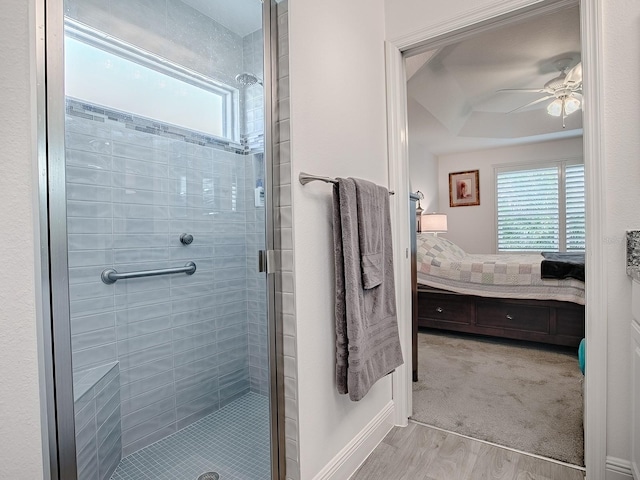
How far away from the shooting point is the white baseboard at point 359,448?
1.49 m

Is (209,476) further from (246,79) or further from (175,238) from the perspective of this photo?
(246,79)

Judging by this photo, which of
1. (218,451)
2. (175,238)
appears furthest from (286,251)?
(218,451)

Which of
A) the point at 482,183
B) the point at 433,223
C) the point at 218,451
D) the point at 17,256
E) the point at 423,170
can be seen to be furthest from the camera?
the point at 482,183

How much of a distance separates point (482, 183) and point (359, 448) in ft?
18.7

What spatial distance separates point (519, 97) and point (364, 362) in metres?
3.84

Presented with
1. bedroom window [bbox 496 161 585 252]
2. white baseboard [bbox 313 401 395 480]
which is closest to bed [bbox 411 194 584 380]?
white baseboard [bbox 313 401 395 480]

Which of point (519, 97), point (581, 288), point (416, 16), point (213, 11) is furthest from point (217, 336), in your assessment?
point (519, 97)

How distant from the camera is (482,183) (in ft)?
20.5

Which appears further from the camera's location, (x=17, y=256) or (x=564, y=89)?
(x=564, y=89)

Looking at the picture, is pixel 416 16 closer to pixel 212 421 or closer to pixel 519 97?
pixel 212 421

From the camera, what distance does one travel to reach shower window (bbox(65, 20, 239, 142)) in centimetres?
122

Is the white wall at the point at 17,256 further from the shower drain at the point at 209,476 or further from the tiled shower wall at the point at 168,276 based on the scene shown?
the shower drain at the point at 209,476

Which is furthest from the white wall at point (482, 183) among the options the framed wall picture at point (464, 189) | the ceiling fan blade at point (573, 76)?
the ceiling fan blade at point (573, 76)

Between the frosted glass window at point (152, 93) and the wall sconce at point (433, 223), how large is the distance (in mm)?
4301
